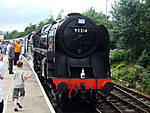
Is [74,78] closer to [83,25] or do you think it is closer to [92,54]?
[92,54]

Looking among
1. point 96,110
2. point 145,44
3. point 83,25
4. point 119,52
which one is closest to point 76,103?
point 96,110

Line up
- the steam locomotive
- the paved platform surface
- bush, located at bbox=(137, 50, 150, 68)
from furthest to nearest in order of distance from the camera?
bush, located at bbox=(137, 50, 150, 68), the steam locomotive, the paved platform surface

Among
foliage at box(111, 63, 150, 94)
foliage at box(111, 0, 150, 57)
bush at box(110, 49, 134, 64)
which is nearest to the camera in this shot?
foliage at box(111, 63, 150, 94)

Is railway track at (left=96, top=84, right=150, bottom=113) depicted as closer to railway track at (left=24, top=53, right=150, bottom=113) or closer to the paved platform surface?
railway track at (left=24, top=53, right=150, bottom=113)

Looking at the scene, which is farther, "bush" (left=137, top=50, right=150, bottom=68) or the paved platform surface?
"bush" (left=137, top=50, right=150, bottom=68)

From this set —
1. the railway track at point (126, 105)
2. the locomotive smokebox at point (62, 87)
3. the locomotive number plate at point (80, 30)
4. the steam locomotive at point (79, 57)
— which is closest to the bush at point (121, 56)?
the railway track at point (126, 105)

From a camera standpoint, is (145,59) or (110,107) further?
(145,59)

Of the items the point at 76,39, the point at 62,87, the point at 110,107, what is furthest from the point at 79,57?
the point at 110,107

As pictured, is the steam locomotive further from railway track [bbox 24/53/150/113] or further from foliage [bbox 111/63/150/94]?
foliage [bbox 111/63/150/94]

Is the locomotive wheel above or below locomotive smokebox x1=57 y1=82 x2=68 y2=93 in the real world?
above

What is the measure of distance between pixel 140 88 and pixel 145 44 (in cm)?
449

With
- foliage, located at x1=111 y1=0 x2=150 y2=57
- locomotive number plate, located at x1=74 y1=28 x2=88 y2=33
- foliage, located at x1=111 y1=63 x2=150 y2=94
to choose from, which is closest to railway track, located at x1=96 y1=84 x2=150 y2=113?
foliage, located at x1=111 y1=63 x2=150 y2=94

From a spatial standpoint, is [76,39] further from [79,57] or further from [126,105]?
[126,105]

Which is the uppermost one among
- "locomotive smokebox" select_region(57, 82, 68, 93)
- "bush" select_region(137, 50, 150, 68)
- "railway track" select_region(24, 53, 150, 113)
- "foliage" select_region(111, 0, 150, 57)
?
"foliage" select_region(111, 0, 150, 57)
